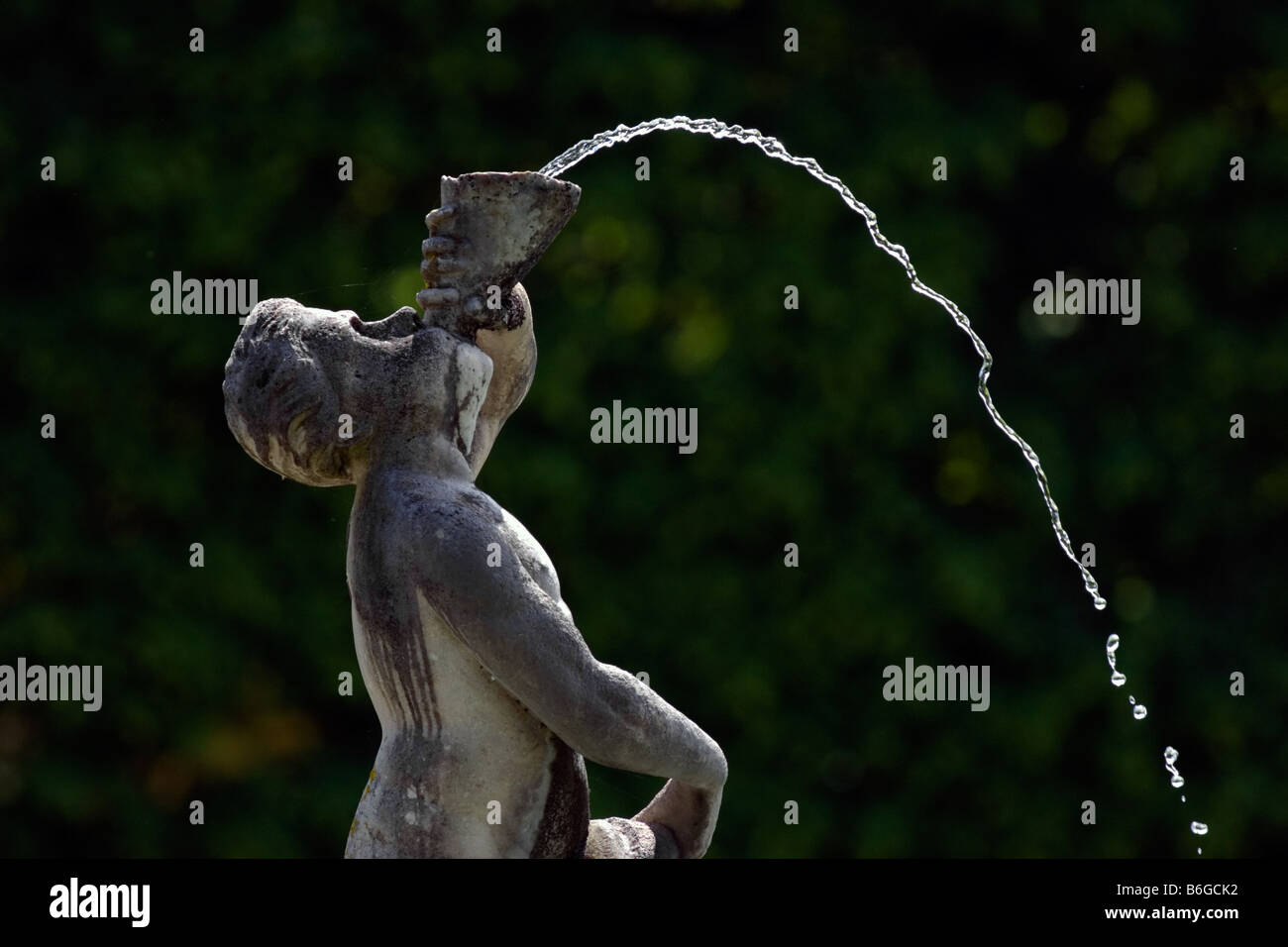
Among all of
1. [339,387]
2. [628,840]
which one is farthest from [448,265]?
[628,840]

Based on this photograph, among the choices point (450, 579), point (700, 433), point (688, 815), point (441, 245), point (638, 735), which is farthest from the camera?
point (700, 433)

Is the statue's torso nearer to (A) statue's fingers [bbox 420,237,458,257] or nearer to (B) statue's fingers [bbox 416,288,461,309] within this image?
(B) statue's fingers [bbox 416,288,461,309]

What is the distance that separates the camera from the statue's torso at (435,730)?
155 inches

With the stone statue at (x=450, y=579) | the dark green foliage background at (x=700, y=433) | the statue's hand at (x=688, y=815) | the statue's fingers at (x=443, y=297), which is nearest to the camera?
the stone statue at (x=450, y=579)

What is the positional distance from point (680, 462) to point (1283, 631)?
2945mm

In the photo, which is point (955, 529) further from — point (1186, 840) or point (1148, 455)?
point (1186, 840)

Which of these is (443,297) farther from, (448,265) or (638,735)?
(638,735)

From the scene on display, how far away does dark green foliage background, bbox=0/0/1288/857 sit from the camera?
843 centimetres

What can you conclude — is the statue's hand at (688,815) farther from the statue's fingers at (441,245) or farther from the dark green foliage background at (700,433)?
the dark green foliage background at (700,433)

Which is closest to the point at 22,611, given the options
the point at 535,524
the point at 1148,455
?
the point at 535,524

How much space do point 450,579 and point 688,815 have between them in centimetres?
86

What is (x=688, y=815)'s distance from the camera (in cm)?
428

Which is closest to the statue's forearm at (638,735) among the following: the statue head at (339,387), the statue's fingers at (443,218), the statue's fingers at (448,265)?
the statue head at (339,387)

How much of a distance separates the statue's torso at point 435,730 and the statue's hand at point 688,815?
35cm
